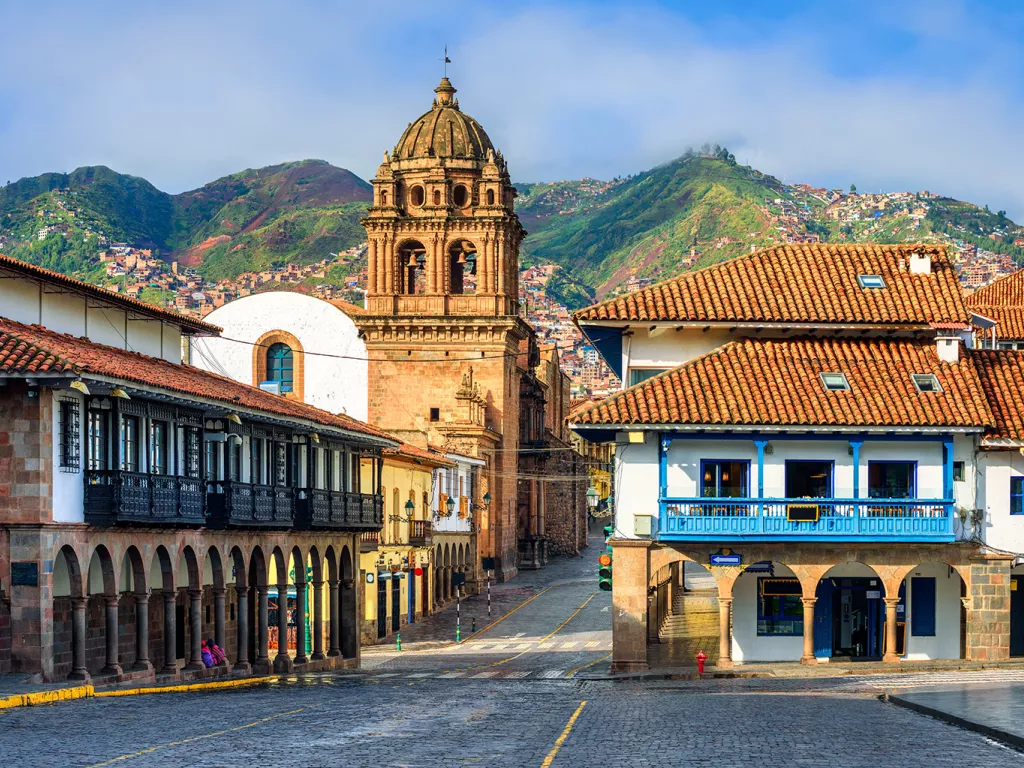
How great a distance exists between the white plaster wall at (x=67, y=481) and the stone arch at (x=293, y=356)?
63537 mm

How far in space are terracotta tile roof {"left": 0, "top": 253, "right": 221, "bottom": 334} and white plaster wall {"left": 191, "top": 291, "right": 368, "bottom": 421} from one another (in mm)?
40513

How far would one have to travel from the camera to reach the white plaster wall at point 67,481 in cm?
3434

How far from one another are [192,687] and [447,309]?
61478 mm

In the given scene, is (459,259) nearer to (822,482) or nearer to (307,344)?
(307,344)

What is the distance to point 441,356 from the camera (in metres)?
98.2

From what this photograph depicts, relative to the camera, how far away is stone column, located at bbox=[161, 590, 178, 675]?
3959cm

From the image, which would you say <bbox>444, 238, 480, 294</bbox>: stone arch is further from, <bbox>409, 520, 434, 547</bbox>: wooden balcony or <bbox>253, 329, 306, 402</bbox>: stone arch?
<bbox>409, 520, 434, 547</bbox>: wooden balcony

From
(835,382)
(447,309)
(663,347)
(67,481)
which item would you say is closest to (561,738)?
(67,481)

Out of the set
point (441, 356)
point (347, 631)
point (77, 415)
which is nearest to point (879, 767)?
point (77, 415)

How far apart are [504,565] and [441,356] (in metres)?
11.9

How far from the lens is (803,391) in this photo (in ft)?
143

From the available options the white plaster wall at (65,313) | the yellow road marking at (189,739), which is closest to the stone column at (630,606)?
the white plaster wall at (65,313)

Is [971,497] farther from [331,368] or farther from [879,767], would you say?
[331,368]

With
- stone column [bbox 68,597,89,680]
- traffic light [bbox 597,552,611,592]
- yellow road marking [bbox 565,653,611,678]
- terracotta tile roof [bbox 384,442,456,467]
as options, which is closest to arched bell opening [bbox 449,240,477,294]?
terracotta tile roof [bbox 384,442,456,467]
